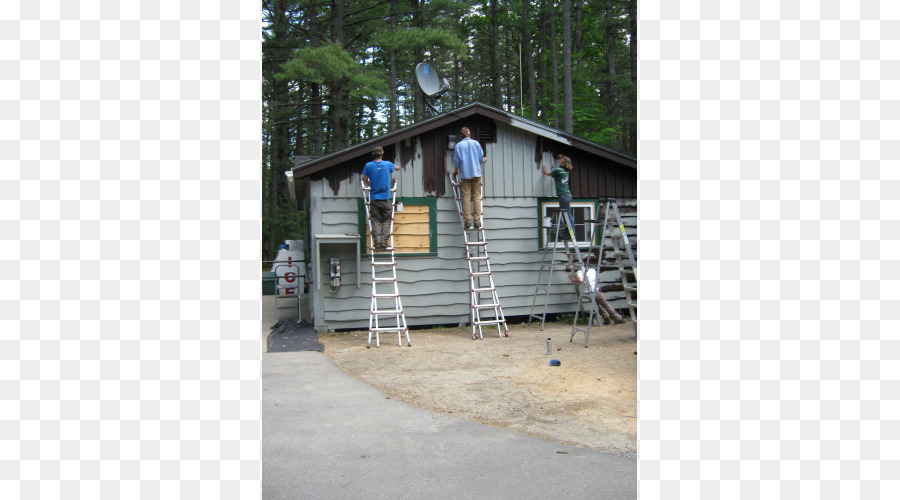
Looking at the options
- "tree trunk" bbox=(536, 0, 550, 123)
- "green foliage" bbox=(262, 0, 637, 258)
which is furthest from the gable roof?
"tree trunk" bbox=(536, 0, 550, 123)

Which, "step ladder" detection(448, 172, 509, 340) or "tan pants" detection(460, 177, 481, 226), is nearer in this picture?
"step ladder" detection(448, 172, 509, 340)

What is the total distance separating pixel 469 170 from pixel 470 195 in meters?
0.53

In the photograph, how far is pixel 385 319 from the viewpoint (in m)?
11.4

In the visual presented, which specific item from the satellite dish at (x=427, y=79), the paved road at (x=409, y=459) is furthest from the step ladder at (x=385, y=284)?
the paved road at (x=409, y=459)

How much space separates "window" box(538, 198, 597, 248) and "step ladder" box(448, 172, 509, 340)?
125cm

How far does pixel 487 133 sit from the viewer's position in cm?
1193

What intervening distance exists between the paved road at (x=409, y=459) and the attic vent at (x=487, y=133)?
695 centimetres

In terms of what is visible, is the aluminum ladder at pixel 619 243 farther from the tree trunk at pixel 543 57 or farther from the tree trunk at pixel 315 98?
the tree trunk at pixel 543 57

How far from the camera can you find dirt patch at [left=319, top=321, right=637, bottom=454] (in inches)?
214

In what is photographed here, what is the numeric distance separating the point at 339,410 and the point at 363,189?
5.72 m

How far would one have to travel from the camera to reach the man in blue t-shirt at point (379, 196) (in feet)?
34.2

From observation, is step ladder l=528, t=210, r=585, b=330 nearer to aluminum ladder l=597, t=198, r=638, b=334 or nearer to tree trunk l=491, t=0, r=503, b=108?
aluminum ladder l=597, t=198, r=638, b=334

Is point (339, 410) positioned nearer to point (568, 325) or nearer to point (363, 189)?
point (363, 189)

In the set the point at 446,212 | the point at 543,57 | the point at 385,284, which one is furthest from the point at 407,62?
the point at 385,284
